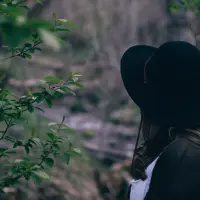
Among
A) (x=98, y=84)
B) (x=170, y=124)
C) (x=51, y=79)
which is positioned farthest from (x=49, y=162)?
(x=98, y=84)

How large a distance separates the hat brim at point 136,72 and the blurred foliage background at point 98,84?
2.23m

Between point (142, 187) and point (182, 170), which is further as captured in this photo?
point (142, 187)

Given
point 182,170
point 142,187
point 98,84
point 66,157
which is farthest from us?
point 98,84

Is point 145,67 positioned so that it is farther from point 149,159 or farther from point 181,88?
point 149,159

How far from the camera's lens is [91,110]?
1165 centimetres

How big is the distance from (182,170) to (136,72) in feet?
1.71

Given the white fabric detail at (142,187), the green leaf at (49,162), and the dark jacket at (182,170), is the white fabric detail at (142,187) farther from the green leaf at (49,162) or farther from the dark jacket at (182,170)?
the green leaf at (49,162)

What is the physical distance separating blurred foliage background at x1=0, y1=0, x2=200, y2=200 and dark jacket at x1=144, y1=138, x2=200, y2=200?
7.82 feet

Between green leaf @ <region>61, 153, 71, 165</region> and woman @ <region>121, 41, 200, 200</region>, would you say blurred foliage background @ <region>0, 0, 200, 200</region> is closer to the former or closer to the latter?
green leaf @ <region>61, 153, 71, 165</region>

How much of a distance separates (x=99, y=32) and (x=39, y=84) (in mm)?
8599

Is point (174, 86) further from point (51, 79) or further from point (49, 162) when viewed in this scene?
point (49, 162)

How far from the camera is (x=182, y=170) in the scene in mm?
1378

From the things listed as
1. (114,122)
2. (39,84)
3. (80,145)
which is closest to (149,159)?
(39,84)

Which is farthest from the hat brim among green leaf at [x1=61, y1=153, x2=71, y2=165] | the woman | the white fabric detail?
green leaf at [x1=61, y1=153, x2=71, y2=165]
